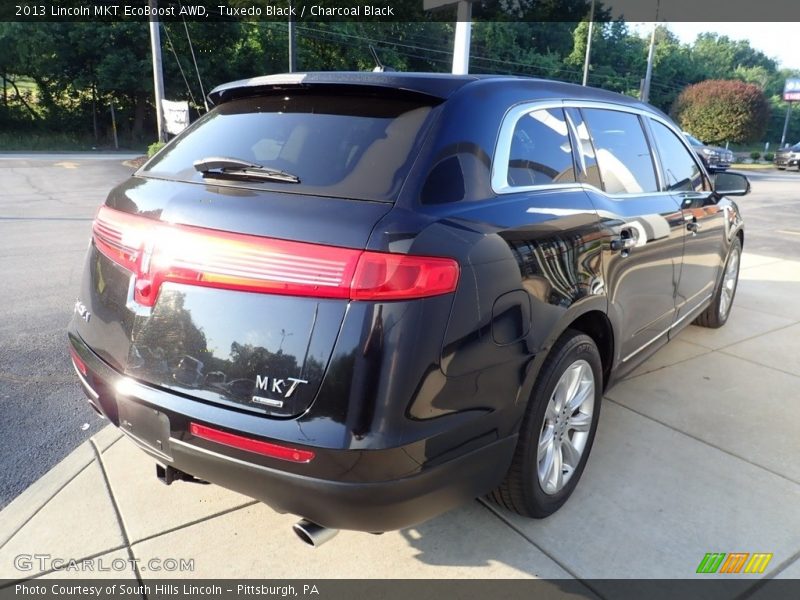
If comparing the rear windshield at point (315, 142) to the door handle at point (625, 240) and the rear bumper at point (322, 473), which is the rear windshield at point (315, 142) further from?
the door handle at point (625, 240)

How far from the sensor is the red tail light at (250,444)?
182cm

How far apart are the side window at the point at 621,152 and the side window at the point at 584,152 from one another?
0.19 ft

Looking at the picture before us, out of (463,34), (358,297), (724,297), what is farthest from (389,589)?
(463,34)

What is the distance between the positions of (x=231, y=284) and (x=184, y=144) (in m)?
1.00

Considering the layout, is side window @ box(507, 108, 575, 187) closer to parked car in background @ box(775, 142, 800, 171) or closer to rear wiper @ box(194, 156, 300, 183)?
rear wiper @ box(194, 156, 300, 183)

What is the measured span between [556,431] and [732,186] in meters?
2.90

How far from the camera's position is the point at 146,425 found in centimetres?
209

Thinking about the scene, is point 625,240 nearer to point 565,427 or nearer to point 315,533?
point 565,427

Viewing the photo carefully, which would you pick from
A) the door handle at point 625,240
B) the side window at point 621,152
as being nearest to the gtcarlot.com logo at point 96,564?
the door handle at point 625,240

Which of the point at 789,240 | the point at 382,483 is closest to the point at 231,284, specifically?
the point at 382,483

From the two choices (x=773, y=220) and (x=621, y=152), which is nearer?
(x=621, y=152)

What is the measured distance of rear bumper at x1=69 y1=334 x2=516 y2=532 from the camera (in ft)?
5.97

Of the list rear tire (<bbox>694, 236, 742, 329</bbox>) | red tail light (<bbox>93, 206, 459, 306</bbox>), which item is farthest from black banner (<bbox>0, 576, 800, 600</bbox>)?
rear tire (<bbox>694, 236, 742, 329</bbox>)

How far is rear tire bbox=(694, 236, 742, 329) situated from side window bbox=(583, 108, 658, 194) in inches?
76.8
